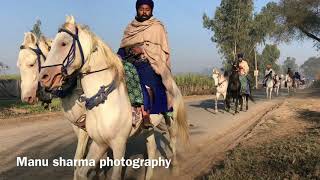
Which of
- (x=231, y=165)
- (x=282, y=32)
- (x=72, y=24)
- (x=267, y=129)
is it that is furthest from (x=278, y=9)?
(x=72, y=24)

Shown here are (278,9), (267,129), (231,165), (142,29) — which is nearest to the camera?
(142,29)

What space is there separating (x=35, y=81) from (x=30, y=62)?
0.42 metres

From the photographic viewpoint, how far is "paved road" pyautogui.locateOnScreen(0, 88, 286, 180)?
8.45 meters

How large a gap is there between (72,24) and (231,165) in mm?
3705

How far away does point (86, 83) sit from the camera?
19.7ft

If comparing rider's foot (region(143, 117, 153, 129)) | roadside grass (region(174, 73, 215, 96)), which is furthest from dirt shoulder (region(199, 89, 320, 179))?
roadside grass (region(174, 73, 215, 96))

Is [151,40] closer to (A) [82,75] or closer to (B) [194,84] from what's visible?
(A) [82,75]

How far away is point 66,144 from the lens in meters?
12.1

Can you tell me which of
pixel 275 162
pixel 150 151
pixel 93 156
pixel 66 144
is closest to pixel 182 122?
pixel 150 151

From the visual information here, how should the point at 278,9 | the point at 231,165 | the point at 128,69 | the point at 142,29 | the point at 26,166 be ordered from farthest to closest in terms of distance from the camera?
1. the point at 278,9
2. the point at 26,166
3. the point at 231,165
4. the point at 142,29
5. the point at 128,69

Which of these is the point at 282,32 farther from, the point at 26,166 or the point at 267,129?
the point at 26,166

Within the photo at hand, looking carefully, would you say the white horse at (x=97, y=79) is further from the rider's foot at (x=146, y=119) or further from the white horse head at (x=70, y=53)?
the rider's foot at (x=146, y=119)

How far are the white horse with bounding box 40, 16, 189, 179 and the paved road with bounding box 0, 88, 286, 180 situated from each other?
6.53 ft

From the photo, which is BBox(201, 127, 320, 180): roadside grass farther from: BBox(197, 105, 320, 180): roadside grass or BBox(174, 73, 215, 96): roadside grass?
BBox(174, 73, 215, 96): roadside grass
